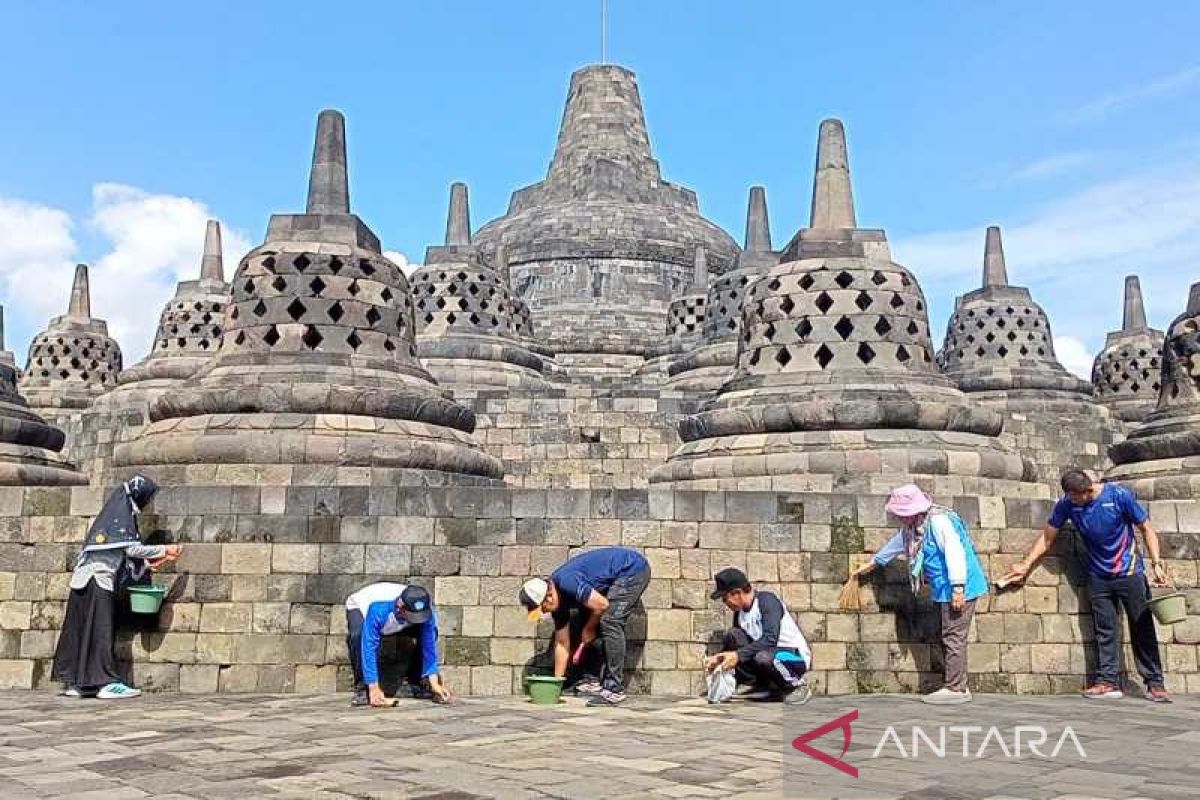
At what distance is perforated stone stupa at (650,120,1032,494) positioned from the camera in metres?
11.3

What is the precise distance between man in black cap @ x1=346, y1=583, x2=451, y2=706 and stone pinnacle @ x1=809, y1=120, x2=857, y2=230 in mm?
7770

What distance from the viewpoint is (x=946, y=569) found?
301 inches

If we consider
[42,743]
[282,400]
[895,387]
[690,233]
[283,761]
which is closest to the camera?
[283,761]

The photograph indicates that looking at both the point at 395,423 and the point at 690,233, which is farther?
the point at 690,233

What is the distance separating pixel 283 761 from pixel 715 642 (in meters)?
3.75

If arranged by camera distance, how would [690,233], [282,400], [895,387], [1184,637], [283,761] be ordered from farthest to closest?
[690,233] < [895,387] < [282,400] < [1184,637] < [283,761]

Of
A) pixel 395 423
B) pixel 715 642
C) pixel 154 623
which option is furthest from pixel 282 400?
pixel 715 642

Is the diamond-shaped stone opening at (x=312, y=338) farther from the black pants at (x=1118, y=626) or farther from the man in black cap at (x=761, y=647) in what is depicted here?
the black pants at (x=1118, y=626)

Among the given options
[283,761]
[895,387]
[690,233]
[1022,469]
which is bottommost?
[283,761]

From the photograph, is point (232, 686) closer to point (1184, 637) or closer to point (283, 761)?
point (283, 761)

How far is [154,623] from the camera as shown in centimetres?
802

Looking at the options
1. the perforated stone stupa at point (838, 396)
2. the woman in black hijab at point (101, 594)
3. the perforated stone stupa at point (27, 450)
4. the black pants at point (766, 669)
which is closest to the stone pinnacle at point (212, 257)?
the perforated stone stupa at point (27, 450)

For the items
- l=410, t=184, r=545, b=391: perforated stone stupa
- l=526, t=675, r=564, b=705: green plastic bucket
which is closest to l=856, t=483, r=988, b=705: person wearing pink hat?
l=526, t=675, r=564, b=705: green plastic bucket

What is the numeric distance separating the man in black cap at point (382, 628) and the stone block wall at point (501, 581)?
0.57 metres
